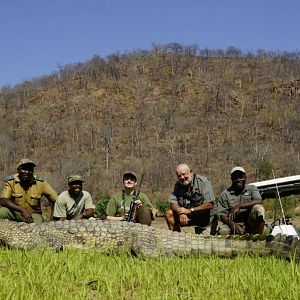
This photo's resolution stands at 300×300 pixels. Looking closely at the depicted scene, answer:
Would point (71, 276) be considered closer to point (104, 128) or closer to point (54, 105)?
point (104, 128)

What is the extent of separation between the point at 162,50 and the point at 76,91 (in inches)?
762

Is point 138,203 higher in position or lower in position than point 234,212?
higher

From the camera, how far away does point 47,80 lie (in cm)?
8531

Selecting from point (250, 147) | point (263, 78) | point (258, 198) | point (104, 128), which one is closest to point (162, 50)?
point (263, 78)

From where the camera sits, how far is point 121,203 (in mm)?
9578

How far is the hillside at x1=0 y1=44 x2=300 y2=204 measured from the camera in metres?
57.0

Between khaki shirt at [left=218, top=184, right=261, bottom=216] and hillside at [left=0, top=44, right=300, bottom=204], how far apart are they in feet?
126

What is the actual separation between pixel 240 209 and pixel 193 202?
0.82 m

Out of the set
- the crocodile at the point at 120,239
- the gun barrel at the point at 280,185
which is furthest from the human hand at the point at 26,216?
the gun barrel at the point at 280,185

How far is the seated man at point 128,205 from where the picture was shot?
9188 millimetres

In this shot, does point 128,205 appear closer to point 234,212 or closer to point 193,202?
point 193,202

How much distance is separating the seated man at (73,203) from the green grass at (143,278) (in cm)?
315

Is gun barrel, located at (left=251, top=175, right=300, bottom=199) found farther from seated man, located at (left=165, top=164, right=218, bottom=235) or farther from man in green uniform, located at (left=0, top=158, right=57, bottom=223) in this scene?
man in green uniform, located at (left=0, top=158, right=57, bottom=223)

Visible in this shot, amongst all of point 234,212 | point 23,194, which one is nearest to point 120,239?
point 234,212
